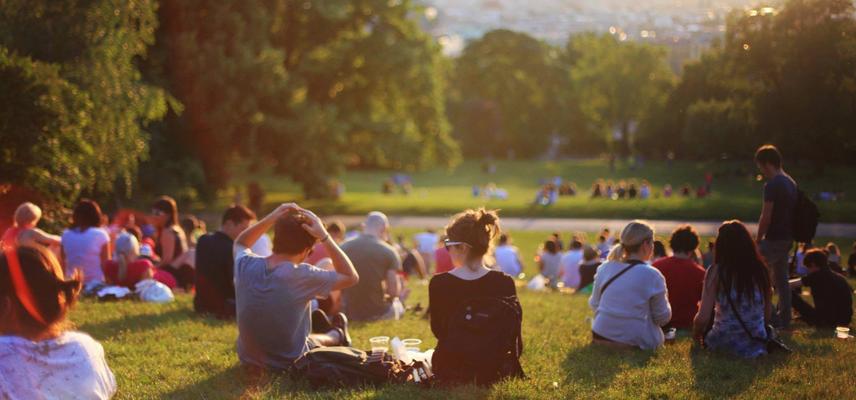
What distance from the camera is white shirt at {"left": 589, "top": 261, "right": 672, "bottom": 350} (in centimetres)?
743

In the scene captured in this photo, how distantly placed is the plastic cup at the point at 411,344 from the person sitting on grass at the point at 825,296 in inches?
175

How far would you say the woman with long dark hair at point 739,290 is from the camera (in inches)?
289

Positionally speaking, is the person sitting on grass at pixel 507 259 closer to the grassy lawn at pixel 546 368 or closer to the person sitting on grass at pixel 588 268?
the person sitting on grass at pixel 588 268

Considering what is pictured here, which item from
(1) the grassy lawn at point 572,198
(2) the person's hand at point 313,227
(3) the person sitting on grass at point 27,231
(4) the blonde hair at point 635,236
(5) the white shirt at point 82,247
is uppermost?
(2) the person's hand at point 313,227

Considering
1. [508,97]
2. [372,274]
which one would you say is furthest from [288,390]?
[508,97]

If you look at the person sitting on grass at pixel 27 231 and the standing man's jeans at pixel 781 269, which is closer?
the standing man's jeans at pixel 781 269

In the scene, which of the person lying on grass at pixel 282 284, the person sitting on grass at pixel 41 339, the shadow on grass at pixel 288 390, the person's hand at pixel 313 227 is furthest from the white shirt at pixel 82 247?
the person sitting on grass at pixel 41 339

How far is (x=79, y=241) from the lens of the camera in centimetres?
1106

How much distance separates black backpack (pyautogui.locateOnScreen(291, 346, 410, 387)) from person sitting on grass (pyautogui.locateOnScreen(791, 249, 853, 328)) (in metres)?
4.99

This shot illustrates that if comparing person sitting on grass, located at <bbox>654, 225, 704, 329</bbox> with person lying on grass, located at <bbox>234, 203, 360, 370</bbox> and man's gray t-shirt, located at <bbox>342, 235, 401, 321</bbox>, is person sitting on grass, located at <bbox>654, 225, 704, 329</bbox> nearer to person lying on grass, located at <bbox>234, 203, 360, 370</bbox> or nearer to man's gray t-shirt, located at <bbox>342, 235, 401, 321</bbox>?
man's gray t-shirt, located at <bbox>342, 235, 401, 321</bbox>

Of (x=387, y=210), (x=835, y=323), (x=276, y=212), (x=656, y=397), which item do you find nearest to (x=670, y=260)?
(x=835, y=323)

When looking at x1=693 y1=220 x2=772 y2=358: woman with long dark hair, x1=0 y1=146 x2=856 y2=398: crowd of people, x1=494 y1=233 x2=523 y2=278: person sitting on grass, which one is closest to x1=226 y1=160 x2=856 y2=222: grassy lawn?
x1=0 y1=146 x2=856 y2=398: crowd of people

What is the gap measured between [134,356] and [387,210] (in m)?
26.8

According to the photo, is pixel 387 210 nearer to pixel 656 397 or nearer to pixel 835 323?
pixel 835 323
